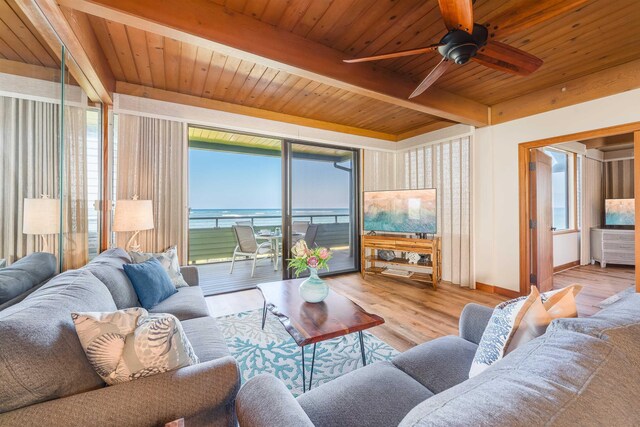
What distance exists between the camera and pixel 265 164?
6688 millimetres

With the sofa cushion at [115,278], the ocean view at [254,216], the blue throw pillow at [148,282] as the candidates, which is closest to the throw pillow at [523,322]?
the sofa cushion at [115,278]

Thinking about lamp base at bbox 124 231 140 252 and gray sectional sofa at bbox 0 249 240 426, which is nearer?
gray sectional sofa at bbox 0 249 240 426

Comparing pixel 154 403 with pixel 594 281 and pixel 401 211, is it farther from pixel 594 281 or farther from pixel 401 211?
pixel 594 281

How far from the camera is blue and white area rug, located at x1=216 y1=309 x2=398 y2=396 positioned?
1869mm

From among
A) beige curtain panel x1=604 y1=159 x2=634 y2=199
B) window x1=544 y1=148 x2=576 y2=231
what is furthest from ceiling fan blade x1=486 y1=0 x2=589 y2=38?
beige curtain panel x1=604 y1=159 x2=634 y2=199

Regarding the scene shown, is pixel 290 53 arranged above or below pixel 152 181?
→ above

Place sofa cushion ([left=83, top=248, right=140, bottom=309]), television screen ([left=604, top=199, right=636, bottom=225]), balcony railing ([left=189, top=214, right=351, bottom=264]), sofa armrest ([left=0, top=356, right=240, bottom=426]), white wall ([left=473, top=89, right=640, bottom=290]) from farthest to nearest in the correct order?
balcony railing ([left=189, top=214, right=351, bottom=264]) < television screen ([left=604, top=199, right=636, bottom=225]) < white wall ([left=473, top=89, right=640, bottom=290]) < sofa cushion ([left=83, top=248, right=140, bottom=309]) < sofa armrest ([left=0, top=356, right=240, bottom=426])

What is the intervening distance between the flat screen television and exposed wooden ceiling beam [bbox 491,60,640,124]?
1.36 meters

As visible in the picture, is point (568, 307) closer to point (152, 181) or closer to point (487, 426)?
point (487, 426)

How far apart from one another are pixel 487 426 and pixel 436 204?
12.9ft

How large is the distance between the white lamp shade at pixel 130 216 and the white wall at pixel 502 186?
419 centimetres

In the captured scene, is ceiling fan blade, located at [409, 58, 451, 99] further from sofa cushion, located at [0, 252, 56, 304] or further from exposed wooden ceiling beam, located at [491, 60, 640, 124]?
sofa cushion, located at [0, 252, 56, 304]

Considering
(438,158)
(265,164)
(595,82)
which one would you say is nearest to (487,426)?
(595,82)

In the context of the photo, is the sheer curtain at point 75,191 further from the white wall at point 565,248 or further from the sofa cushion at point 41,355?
the white wall at point 565,248
